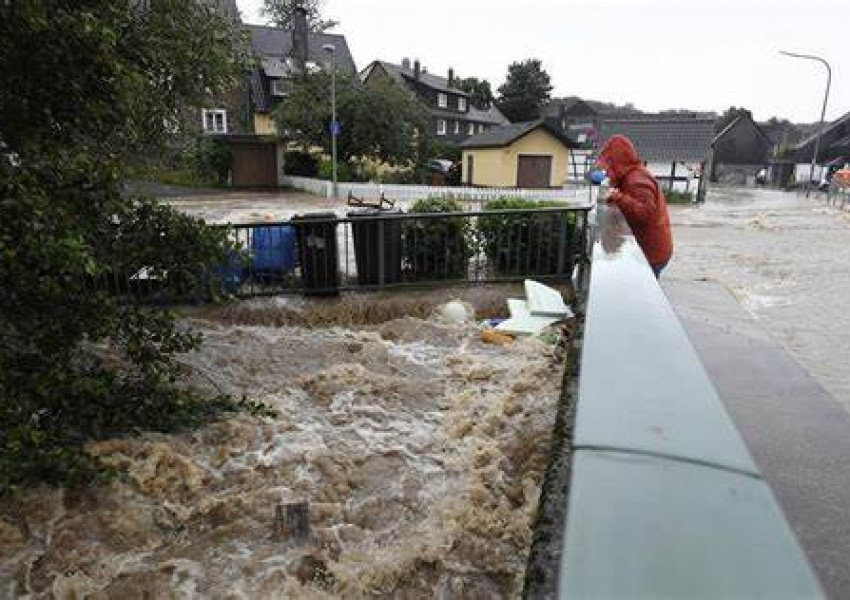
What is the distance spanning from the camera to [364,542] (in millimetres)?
3678

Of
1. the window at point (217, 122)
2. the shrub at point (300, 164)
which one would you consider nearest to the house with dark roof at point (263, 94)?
the window at point (217, 122)

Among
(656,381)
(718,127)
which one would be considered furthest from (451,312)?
(718,127)

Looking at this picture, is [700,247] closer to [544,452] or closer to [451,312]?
[451,312]

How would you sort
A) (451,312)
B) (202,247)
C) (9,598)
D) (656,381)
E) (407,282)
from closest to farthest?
(656,381) < (9,598) < (202,247) < (451,312) < (407,282)

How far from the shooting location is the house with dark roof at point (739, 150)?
63.2 metres

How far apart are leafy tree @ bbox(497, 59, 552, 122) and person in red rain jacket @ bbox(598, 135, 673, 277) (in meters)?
61.3

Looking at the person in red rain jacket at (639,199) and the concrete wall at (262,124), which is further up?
the concrete wall at (262,124)

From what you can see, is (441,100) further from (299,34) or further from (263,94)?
(263,94)

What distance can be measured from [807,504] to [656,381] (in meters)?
1.90

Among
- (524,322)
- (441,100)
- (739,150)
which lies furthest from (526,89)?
(524,322)

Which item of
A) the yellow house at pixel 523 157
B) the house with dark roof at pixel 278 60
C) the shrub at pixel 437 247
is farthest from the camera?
the house with dark roof at pixel 278 60

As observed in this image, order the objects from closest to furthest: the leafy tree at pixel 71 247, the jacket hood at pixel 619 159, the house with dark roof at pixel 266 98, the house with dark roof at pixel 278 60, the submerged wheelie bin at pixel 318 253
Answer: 1. the leafy tree at pixel 71 247
2. the jacket hood at pixel 619 159
3. the submerged wheelie bin at pixel 318 253
4. the house with dark roof at pixel 266 98
5. the house with dark roof at pixel 278 60

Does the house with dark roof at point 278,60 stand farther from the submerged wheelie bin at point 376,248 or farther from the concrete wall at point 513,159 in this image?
the submerged wheelie bin at point 376,248

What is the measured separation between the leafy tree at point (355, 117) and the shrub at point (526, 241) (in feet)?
73.8
